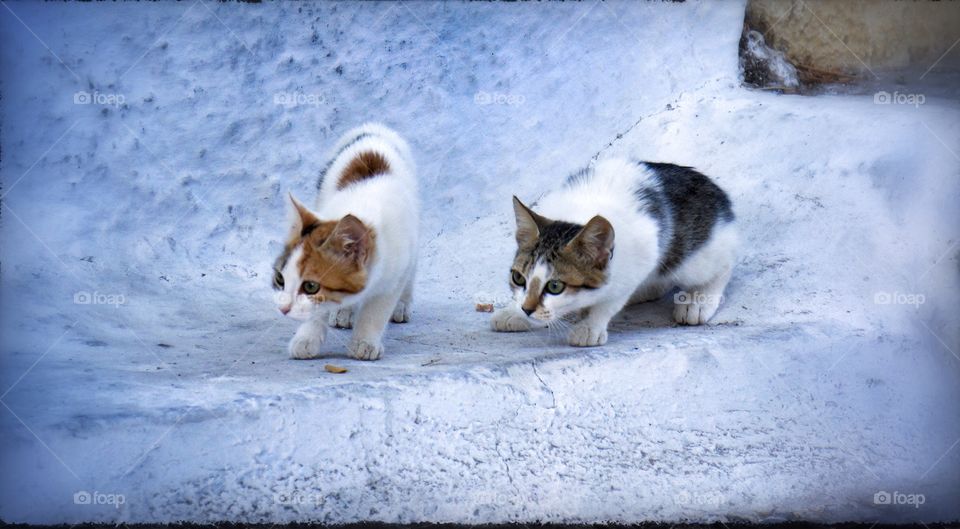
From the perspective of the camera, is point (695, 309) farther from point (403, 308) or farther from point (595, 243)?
point (403, 308)

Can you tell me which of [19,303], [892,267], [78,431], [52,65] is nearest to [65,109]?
[52,65]

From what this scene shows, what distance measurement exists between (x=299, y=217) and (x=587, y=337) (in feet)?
4.53

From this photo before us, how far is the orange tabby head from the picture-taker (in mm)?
3490

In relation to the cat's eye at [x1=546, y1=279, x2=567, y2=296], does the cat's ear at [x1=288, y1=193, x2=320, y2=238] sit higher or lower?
higher

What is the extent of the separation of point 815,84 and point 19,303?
5023mm

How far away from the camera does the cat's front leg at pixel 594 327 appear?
400 centimetres

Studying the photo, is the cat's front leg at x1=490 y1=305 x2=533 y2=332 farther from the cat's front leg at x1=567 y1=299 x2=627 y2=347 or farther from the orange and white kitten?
the orange and white kitten

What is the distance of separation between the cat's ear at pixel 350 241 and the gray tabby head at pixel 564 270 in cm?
72

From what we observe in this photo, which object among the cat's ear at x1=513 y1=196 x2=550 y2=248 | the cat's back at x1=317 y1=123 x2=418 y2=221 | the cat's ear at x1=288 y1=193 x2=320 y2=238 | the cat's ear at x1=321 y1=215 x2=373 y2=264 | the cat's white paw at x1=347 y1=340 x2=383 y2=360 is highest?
the cat's back at x1=317 y1=123 x2=418 y2=221

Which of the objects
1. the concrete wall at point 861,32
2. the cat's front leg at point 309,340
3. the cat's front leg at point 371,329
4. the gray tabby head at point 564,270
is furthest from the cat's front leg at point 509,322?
the concrete wall at point 861,32

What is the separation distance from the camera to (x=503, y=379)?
11.7ft

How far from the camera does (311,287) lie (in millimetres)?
3523

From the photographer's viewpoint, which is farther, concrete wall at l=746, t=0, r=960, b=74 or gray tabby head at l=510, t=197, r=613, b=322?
concrete wall at l=746, t=0, r=960, b=74

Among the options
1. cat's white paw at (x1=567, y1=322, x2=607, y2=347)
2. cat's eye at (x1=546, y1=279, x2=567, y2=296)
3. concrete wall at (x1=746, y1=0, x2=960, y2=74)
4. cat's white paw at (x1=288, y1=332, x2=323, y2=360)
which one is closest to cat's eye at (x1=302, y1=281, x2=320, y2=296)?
cat's white paw at (x1=288, y1=332, x2=323, y2=360)
